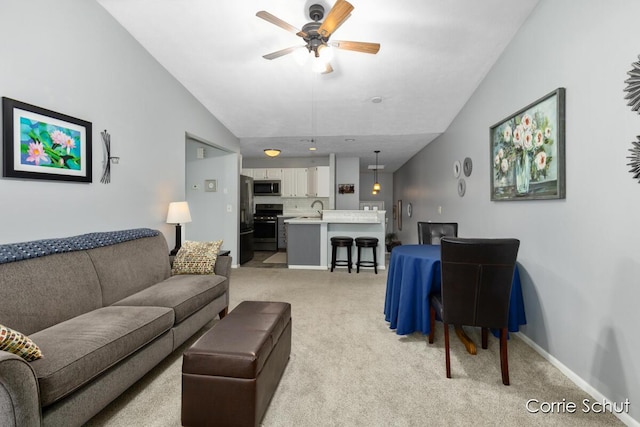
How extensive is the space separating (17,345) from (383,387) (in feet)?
6.17

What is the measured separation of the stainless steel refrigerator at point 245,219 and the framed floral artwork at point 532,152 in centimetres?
424

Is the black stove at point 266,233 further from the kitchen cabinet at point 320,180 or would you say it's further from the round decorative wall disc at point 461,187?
the round decorative wall disc at point 461,187

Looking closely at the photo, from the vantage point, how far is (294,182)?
25.0ft

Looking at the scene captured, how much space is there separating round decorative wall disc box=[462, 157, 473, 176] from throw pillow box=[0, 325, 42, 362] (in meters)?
4.28

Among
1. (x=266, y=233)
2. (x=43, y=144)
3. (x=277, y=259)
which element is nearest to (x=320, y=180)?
(x=266, y=233)

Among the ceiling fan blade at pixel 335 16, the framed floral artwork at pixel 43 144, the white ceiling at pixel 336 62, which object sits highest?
the white ceiling at pixel 336 62

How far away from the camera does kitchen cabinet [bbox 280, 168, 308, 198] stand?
24.8 feet

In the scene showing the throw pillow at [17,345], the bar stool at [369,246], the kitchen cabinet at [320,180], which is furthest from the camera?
the kitchen cabinet at [320,180]

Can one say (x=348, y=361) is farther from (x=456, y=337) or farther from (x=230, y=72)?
(x=230, y=72)

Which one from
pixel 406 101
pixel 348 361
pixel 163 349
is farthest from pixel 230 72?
pixel 348 361

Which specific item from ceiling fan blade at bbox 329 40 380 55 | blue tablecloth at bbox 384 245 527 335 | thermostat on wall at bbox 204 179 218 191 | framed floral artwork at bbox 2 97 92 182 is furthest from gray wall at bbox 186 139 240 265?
blue tablecloth at bbox 384 245 527 335

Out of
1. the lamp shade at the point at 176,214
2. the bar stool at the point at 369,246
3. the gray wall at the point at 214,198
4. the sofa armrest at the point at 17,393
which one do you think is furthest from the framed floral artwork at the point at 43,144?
the bar stool at the point at 369,246

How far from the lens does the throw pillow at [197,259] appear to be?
299 cm

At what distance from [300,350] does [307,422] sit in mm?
799
